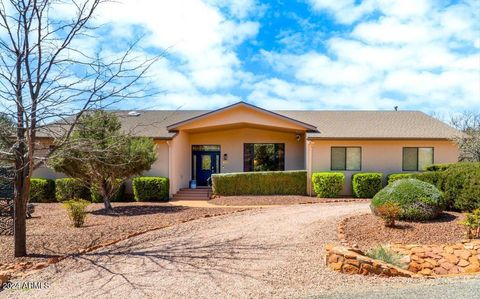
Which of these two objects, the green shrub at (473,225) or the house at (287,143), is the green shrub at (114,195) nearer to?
the house at (287,143)

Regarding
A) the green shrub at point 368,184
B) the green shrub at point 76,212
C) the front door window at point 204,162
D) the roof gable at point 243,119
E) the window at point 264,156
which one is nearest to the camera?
the green shrub at point 76,212

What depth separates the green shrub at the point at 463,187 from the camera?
33.7 ft

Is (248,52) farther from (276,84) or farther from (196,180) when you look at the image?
(196,180)

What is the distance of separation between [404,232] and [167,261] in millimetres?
5785

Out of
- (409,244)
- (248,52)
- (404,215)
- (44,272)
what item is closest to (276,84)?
(248,52)

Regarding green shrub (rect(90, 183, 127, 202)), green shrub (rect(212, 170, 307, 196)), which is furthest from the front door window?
green shrub (rect(90, 183, 127, 202))

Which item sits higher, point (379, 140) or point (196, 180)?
point (379, 140)

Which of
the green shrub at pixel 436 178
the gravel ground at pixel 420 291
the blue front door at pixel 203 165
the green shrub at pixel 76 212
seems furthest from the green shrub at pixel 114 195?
the gravel ground at pixel 420 291

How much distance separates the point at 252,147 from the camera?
69.5ft

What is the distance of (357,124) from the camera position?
20203 millimetres

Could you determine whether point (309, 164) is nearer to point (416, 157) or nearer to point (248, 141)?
point (248, 141)

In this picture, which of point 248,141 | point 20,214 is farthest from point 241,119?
point 20,214

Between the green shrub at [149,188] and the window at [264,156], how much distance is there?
5963 millimetres

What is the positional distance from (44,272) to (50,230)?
3736mm
